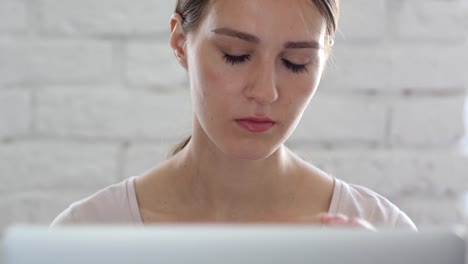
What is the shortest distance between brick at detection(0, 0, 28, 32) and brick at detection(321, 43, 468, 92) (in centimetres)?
53

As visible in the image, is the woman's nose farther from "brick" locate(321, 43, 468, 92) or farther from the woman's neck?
"brick" locate(321, 43, 468, 92)

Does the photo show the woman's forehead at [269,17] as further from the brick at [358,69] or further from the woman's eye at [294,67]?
the brick at [358,69]

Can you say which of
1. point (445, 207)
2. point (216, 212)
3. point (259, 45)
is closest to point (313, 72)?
point (259, 45)

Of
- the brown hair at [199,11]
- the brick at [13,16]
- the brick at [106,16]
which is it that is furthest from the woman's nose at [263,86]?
the brick at [13,16]

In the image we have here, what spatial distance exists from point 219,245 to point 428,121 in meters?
0.98

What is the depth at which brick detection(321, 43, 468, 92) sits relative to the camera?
1.33m

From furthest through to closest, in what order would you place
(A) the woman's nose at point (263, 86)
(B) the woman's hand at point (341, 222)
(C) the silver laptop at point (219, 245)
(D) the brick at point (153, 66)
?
(D) the brick at point (153, 66), (A) the woman's nose at point (263, 86), (B) the woman's hand at point (341, 222), (C) the silver laptop at point (219, 245)

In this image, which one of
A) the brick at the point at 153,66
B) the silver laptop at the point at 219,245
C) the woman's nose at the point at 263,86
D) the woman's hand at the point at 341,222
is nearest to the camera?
the silver laptop at the point at 219,245

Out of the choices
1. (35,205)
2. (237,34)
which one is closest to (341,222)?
(237,34)

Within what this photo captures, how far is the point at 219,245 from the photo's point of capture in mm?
458

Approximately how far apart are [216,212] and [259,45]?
10.6 inches

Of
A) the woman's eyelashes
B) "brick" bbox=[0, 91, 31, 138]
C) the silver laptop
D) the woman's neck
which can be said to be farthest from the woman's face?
"brick" bbox=[0, 91, 31, 138]

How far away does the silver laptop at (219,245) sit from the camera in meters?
0.46

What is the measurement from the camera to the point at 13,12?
1298 millimetres
